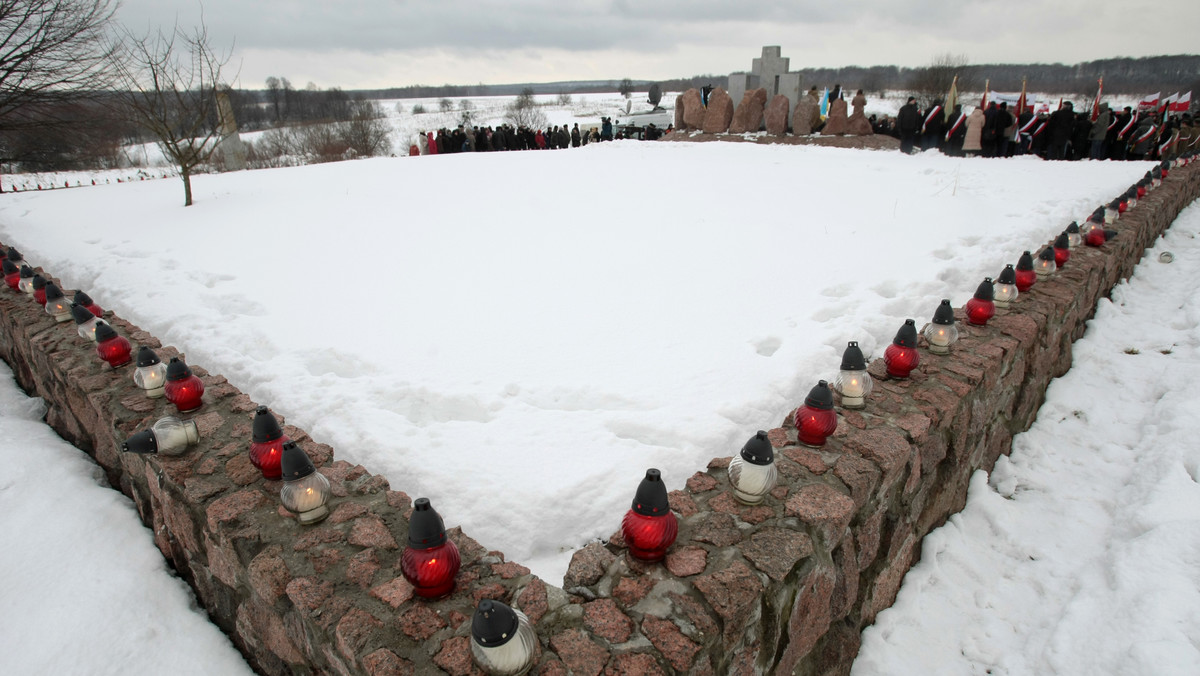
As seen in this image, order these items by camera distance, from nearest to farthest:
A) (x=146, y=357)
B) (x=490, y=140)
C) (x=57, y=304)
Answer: (x=146, y=357)
(x=57, y=304)
(x=490, y=140)

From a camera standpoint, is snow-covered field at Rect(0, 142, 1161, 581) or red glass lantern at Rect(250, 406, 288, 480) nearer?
red glass lantern at Rect(250, 406, 288, 480)

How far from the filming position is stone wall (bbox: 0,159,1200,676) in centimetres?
167

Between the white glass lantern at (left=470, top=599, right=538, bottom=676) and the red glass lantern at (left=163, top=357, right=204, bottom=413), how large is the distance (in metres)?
2.38

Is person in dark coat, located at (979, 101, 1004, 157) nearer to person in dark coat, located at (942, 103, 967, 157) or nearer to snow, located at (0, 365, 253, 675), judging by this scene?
person in dark coat, located at (942, 103, 967, 157)

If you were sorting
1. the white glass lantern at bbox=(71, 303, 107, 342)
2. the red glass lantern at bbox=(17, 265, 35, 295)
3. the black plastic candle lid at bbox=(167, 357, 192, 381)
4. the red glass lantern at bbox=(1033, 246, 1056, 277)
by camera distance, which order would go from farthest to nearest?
the red glass lantern at bbox=(17, 265, 35, 295), the red glass lantern at bbox=(1033, 246, 1056, 277), the white glass lantern at bbox=(71, 303, 107, 342), the black plastic candle lid at bbox=(167, 357, 192, 381)

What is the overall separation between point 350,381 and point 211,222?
22.0 ft

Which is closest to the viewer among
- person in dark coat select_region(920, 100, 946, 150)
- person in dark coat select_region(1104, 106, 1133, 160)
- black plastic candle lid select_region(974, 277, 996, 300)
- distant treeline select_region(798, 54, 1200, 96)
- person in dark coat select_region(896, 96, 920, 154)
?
black plastic candle lid select_region(974, 277, 996, 300)

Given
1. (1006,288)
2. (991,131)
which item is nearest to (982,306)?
(1006,288)

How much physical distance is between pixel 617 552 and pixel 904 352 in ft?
6.52

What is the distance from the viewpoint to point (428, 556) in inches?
68.4

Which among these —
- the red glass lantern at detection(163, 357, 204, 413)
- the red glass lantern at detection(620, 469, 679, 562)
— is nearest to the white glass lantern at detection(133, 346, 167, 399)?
the red glass lantern at detection(163, 357, 204, 413)

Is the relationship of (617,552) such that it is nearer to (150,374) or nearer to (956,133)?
(150,374)

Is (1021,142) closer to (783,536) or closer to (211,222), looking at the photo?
(783,536)

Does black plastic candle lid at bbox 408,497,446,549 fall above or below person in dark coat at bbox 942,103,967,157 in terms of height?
below
